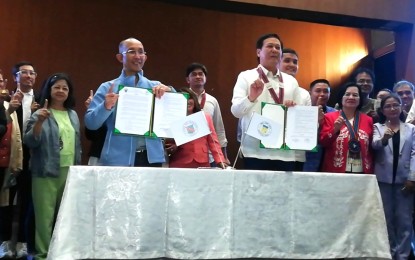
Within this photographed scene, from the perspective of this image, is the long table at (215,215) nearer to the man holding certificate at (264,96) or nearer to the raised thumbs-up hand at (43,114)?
the man holding certificate at (264,96)

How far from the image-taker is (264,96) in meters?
3.12

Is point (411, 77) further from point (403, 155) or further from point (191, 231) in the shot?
point (191, 231)

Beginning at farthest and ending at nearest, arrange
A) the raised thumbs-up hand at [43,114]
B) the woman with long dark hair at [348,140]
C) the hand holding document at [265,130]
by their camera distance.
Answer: the woman with long dark hair at [348,140]
the raised thumbs-up hand at [43,114]
the hand holding document at [265,130]

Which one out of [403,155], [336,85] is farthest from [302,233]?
[336,85]

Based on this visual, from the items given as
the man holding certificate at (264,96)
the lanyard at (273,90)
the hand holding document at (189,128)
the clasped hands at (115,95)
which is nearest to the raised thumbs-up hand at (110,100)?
the clasped hands at (115,95)

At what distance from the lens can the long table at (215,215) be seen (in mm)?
2229

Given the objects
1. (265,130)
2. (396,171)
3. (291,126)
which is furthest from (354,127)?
(265,130)

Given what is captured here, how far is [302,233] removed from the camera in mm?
2488

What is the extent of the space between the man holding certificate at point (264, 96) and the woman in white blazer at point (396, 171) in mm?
849

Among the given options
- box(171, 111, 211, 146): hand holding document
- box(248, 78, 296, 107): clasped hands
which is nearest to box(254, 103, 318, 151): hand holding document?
box(248, 78, 296, 107): clasped hands

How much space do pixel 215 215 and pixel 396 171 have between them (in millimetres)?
1844

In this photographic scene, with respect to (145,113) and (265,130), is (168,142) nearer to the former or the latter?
(145,113)

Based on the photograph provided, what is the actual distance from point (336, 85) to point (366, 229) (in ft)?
14.2

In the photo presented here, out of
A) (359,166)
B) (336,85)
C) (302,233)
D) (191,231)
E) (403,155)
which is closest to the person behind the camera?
(191,231)
